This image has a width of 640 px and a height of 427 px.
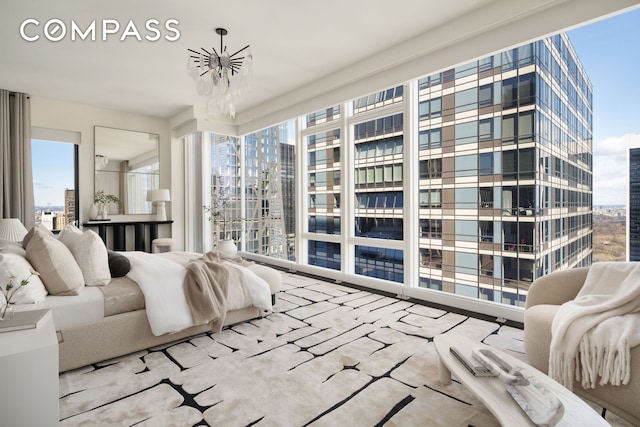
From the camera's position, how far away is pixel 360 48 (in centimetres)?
355

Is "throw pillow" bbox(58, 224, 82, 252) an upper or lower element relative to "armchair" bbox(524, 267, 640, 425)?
upper

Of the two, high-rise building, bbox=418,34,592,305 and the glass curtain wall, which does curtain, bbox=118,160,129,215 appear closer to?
the glass curtain wall

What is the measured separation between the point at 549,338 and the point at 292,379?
59.1 inches

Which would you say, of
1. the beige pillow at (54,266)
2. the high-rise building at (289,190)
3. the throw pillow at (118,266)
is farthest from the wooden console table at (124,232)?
the beige pillow at (54,266)

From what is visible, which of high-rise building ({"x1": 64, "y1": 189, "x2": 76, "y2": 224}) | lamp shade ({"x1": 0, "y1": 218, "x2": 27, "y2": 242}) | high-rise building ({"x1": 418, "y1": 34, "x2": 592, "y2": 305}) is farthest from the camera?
high-rise building ({"x1": 64, "y1": 189, "x2": 76, "y2": 224})

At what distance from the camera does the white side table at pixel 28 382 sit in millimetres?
1197

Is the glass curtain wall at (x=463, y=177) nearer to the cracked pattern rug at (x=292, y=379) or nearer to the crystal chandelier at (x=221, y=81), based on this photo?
the cracked pattern rug at (x=292, y=379)

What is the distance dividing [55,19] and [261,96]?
2.60 meters

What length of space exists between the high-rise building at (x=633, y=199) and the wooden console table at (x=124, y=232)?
6.15m

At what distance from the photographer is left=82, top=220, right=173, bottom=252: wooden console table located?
17.7 feet

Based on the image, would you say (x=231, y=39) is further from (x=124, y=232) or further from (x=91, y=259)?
A: (x=124, y=232)

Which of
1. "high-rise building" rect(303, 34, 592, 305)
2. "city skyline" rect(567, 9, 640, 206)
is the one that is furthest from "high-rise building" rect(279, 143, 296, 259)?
"city skyline" rect(567, 9, 640, 206)

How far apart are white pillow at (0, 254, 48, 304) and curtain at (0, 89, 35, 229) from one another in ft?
11.5

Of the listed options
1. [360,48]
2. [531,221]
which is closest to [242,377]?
[531,221]
